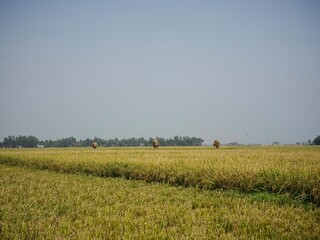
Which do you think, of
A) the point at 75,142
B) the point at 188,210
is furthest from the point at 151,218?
the point at 75,142

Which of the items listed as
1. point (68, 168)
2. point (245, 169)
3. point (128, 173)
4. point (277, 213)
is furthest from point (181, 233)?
point (68, 168)

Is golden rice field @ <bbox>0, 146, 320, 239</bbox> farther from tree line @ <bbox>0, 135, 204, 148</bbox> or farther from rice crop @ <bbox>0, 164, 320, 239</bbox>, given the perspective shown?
tree line @ <bbox>0, 135, 204, 148</bbox>

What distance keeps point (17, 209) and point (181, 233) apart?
4.40 meters

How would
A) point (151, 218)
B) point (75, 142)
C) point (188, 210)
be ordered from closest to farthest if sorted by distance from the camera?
point (151, 218), point (188, 210), point (75, 142)

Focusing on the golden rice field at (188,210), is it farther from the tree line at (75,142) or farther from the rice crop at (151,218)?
the tree line at (75,142)

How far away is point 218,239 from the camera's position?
16.3 feet

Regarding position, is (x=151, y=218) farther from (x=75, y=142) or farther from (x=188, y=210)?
(x=75, y=142)

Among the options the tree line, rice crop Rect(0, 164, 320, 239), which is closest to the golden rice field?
rice crop Rect(0, 164, 320, 239)

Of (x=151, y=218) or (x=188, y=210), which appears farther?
(x=188, y=210)

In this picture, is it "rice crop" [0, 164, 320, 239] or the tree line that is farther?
the tree line

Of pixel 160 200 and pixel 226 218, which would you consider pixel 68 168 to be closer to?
pixel 160 200

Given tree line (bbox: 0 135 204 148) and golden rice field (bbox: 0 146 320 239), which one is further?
tree line (bbox: 0 135 204 148)

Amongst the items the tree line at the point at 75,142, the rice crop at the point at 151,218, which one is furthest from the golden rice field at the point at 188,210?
the tree line at the point at 75,142

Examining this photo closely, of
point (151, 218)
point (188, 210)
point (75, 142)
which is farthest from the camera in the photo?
point (75, 142)
